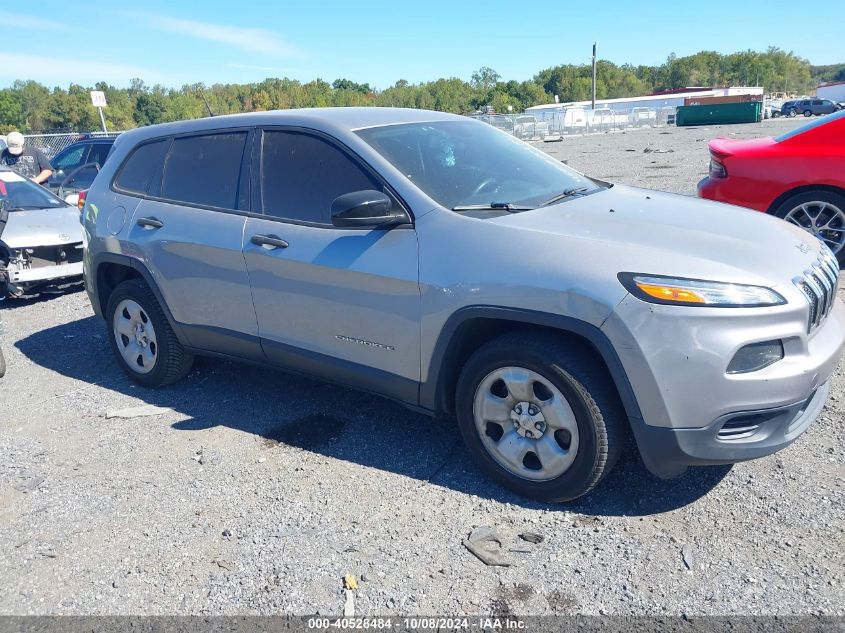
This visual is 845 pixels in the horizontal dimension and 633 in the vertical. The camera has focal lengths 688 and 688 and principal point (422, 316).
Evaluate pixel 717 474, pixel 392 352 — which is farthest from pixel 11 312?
pixel 717 474

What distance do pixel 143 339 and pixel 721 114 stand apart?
43514 millimetres

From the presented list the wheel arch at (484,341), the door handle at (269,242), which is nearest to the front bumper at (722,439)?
the wheel arch at (484,341)

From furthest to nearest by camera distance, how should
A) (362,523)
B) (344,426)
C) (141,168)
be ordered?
(141,168) → (344,426) → (362,523)

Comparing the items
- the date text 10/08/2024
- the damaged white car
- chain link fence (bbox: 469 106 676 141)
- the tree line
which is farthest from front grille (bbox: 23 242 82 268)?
the tree line

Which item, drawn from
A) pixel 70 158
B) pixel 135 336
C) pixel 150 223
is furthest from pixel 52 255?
pixel 70 158

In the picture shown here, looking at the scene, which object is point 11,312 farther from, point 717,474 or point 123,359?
point 717,474

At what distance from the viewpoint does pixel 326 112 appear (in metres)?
4.11

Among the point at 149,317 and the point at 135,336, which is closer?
the point at 149,317

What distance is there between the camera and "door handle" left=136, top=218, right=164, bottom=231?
14.8 feet

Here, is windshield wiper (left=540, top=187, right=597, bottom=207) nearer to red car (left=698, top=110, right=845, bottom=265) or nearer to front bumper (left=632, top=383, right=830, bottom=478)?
front bumper (left=632, top=383, right=830, bottom=478)

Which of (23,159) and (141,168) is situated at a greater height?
(23,159)

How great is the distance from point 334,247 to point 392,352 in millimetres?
632

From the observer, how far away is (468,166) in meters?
3.81

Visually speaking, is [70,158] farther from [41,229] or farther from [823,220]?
[823,220]
